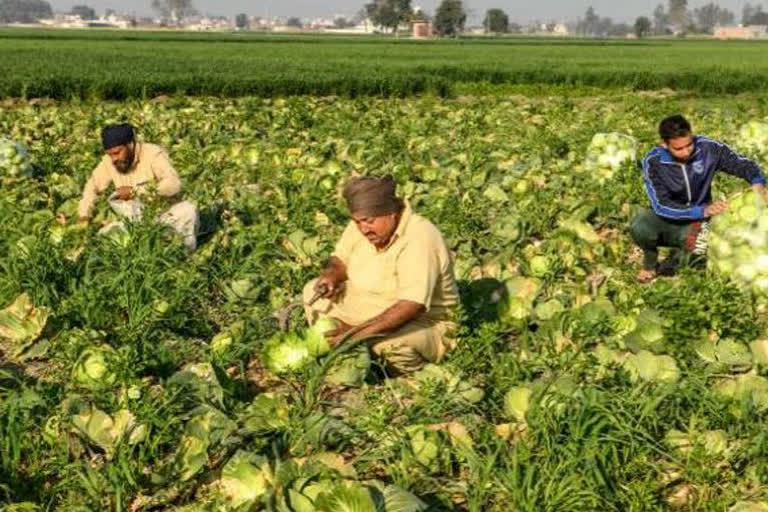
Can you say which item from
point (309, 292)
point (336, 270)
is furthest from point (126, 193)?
point (336, 270)

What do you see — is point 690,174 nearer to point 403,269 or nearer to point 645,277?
point 645,277

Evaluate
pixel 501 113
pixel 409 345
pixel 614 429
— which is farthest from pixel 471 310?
pixel 501 113

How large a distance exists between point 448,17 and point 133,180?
385 ft

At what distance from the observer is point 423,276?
4039 mm

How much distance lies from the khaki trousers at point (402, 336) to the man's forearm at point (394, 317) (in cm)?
14

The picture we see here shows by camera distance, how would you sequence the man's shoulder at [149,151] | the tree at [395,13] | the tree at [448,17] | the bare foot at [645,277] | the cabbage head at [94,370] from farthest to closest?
1. the tree at [395,13]
2. the tree at [448,17]
3. the man's shoulder at [149,151]
4. the bare foot at [645,277]
5. the cabbage head at [94,370]

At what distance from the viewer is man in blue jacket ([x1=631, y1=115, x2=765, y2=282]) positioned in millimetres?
5711

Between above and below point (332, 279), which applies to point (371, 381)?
below

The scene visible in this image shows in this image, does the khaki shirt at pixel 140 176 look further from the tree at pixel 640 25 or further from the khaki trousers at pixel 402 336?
the tree at pixel 640 25

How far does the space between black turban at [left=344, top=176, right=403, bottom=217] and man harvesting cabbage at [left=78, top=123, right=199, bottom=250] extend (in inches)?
95.5

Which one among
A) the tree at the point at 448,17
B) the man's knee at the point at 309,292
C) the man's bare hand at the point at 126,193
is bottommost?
the man's knee at the point at 309,292

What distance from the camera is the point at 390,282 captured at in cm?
431

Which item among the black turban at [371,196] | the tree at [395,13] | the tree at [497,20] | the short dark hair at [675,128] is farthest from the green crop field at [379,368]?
the tree at [497,20]

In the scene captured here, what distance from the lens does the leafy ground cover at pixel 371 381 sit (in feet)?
10.5
